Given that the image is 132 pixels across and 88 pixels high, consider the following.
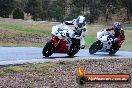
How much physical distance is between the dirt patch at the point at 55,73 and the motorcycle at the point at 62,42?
191 centimetres

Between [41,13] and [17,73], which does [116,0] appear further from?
[17,73]

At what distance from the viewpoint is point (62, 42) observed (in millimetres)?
17109

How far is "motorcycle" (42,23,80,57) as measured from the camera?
55.0ft

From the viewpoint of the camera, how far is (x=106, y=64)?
14836 mm

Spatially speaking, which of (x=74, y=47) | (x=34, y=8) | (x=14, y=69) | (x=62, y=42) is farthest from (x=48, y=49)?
(x=34, y=8)

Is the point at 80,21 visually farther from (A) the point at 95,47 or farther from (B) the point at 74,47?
(A) the point at 95,47

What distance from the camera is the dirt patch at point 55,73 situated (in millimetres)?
10016

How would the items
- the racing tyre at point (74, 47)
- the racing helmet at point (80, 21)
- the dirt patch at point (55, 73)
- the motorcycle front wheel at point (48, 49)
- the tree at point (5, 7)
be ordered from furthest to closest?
the tree at point (5, 7) → the racing tyre at point (74, 47) → the racing helmet at point (80, 21) → the motorcycle front wheel at point (48, 49) → the dirt patch at point (55, 73)

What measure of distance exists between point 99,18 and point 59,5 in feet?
29.7

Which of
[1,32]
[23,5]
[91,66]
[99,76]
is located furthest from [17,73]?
[23,5]

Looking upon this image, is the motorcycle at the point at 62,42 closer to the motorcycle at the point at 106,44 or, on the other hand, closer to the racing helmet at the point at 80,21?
the racing helmet at the point at 80,21

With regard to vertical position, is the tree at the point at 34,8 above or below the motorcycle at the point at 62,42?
below

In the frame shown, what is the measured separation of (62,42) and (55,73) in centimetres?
519

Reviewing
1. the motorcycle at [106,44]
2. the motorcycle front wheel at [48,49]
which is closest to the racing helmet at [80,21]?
the motorcycle front wheel at [48,49]
